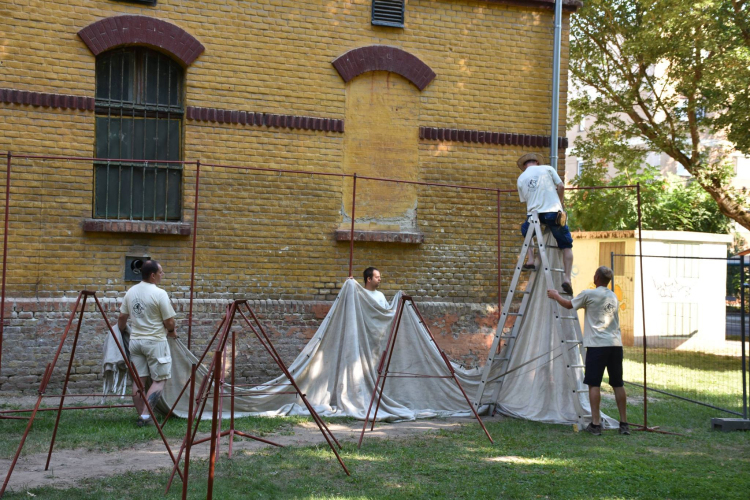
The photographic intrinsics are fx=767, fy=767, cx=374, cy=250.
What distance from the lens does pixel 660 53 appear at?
1507 centimetres

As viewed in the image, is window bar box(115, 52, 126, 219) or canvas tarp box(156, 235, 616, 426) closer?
canvas tarp box(156, 235, 616, 426)

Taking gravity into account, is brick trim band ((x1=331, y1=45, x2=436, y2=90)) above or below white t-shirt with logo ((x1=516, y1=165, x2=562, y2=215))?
above

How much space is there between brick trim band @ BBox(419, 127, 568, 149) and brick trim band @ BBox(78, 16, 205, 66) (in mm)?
3620

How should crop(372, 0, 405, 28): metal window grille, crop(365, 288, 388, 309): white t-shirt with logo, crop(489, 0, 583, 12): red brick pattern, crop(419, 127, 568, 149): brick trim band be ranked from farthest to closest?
crop(489, 0, 583, 12): red brick pattern < crop(419, 127, 568, 149): brick trim band < crop(372, 0, 405, 28): metal window grille < crop(365, 288, 388, 309): white t-shirt with logo

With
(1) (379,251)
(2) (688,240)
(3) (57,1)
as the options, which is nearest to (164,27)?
(3) (57,1)

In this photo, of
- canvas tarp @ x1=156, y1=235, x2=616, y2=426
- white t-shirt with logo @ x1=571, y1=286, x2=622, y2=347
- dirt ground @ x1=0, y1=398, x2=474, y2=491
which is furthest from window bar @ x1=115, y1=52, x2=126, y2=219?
white t-shirt with logo @ x1=571, y1=286, x2=622, y2=347

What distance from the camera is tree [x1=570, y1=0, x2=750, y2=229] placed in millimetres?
14188

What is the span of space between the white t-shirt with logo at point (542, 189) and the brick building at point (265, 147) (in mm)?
2642

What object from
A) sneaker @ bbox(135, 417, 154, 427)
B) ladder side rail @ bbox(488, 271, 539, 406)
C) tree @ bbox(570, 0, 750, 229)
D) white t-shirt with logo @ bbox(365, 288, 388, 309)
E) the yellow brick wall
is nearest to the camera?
sneaker @ bbox(135, 417, 154, 427)

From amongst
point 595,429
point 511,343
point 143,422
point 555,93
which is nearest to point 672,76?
point 555,93

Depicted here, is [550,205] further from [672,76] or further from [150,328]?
[672,76]

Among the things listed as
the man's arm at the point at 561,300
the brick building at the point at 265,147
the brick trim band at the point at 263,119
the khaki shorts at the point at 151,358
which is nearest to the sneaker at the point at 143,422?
the khaki shorts at the point at 151,358

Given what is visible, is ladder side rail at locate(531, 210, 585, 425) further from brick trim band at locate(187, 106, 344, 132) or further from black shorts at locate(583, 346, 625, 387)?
brick trim band at locate(187, 106, 344, 132)

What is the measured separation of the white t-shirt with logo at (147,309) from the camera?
A: 840 centimetres
